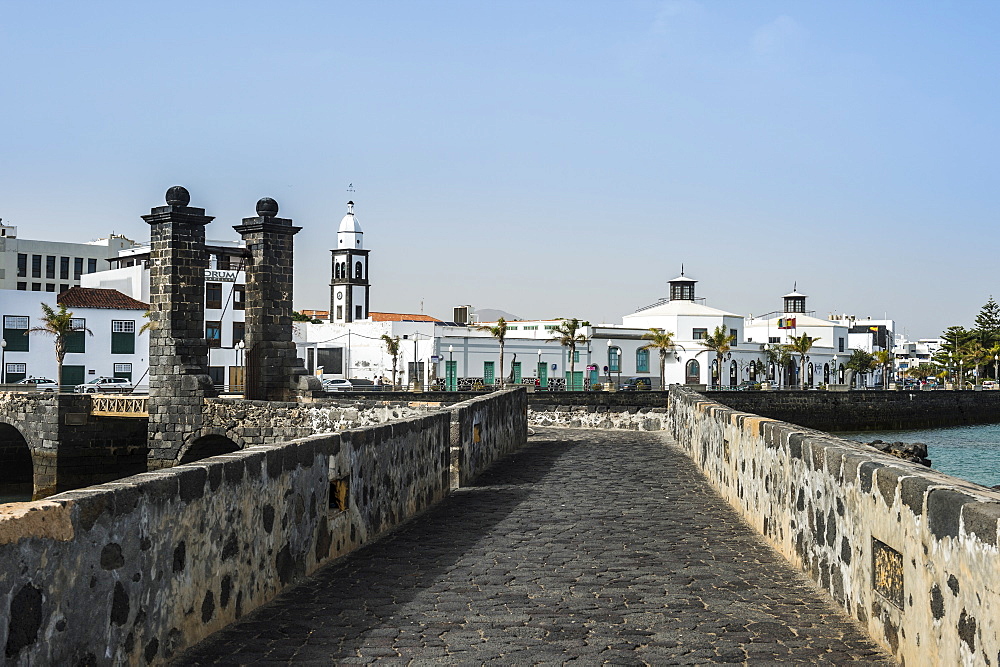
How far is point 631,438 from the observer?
21297 mm

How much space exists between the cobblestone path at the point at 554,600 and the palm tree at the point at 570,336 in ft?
195

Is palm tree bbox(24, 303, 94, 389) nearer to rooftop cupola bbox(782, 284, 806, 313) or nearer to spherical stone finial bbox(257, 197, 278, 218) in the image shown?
spherical stone finial bbox(257, 197, 278, 218)

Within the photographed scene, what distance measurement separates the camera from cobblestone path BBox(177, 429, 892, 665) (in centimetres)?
518

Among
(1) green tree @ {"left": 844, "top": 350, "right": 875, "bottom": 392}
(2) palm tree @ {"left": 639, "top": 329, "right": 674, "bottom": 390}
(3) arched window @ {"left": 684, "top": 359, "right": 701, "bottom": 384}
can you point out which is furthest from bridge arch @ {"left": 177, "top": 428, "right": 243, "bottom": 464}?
(1) green tree @ {"left": 844, "top": 350, "right": 875, "bottom": 392}

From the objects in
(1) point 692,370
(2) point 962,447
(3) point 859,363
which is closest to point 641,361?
(1) point 692,370

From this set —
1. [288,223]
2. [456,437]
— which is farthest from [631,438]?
[288,223]

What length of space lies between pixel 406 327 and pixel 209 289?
1293 cm

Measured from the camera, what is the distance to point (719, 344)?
76375 millimetres

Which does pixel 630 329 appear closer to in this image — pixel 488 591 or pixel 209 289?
pixel 209 289

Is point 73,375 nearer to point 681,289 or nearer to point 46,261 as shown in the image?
point 46,261

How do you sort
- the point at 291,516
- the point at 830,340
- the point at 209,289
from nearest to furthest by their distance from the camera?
the point at 291,516
the point at 209,289
the point at 830,340

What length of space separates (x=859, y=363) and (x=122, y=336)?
6723cm

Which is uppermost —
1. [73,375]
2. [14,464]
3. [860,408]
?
[73,375]

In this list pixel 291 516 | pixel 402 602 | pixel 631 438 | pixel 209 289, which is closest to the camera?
pixel 402 602
